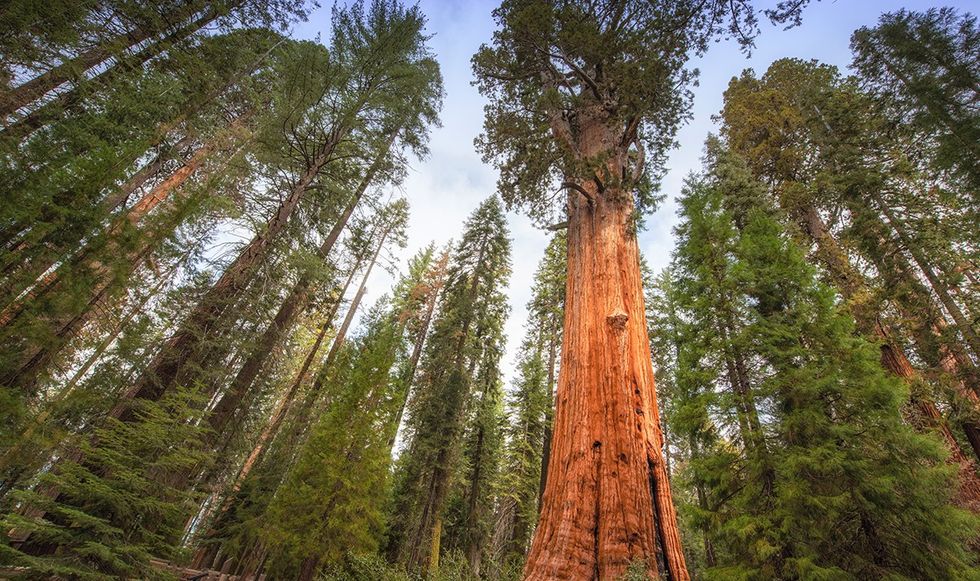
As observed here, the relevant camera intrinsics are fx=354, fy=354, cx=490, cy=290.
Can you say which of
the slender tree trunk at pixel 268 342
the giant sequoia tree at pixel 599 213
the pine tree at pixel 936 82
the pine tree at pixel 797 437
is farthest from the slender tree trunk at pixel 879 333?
the slender tree trunk at pixel 268 342

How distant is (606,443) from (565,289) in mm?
5310

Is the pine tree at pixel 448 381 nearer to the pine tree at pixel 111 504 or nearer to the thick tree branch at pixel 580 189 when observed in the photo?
the pine tree at pixel 111 504

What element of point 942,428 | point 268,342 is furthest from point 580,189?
point 942,428

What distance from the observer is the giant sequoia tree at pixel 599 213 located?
3070 mm

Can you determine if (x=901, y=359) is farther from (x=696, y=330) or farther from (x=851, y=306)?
(x=696, y=330)

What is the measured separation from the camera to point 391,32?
345 inches

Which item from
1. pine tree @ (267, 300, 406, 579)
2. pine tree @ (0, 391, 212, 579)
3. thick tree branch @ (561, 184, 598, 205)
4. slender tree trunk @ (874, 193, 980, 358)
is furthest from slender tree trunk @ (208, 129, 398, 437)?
slender tree trunk @ (874, 193, 980, 358)

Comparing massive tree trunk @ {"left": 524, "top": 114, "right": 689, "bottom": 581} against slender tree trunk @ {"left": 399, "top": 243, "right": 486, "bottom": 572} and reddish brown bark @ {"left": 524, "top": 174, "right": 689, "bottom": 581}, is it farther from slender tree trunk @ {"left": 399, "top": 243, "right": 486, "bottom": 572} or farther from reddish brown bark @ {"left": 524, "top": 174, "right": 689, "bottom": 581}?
slender tree trunk @ {"left": 399, "top": 243, "right": 486, "bottom": 572}

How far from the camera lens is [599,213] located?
203 inches

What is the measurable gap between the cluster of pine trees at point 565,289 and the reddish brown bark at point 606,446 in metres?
0.03

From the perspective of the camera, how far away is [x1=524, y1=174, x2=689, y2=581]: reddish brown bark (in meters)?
2.92

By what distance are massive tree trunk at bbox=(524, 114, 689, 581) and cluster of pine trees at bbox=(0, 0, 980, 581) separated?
26 mm

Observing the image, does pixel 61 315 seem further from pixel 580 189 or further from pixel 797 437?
pixel 797 437

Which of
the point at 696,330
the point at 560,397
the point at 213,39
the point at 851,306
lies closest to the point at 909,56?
the point at 851,306
